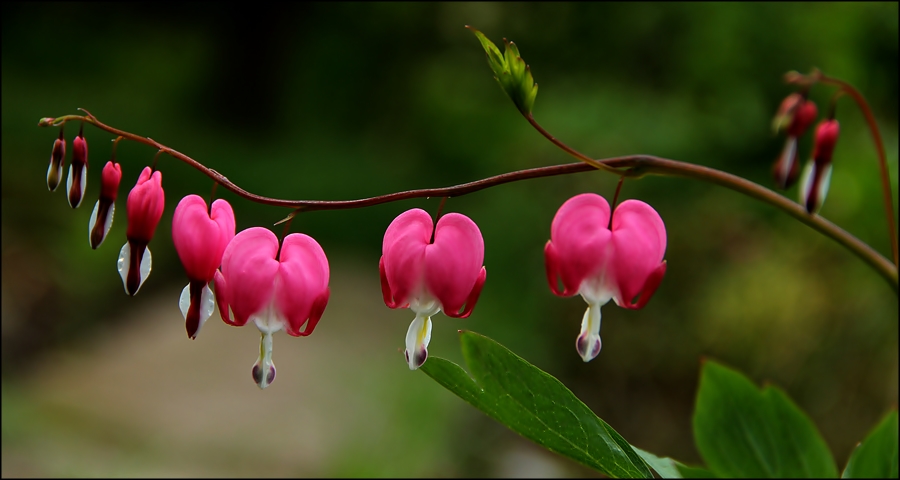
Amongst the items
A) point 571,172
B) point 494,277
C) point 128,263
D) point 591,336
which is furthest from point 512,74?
point 494,277

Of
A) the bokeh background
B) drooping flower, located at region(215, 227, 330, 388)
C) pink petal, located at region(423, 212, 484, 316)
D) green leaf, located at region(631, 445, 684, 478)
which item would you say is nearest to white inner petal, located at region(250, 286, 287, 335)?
drooping flower, located at region(215, 227, 330, 388)

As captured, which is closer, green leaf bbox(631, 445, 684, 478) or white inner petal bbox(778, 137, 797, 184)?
white inner petal bbox(778, 137, 797, 184)

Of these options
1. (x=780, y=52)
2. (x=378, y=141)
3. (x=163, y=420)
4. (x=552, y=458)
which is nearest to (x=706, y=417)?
(x=552, y=458)

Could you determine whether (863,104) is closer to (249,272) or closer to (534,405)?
(534,405)

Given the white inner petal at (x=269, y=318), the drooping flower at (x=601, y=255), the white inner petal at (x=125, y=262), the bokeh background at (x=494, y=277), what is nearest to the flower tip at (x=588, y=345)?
the drooping flower at (x=601, y=255)

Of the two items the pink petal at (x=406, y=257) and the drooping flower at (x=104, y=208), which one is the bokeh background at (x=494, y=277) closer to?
the pink petal at (x=406, y=257)

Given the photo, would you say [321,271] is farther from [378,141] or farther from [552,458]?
[378,141]

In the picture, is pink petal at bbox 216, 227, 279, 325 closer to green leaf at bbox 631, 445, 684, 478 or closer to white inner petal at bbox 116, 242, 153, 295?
white inner petal at bbox 116, 242, 153, 295
